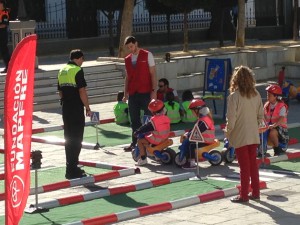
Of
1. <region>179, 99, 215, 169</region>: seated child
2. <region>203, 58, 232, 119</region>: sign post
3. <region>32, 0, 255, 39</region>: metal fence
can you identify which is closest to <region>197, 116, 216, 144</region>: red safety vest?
<region>179, 99, 215, 169</region>: seated child

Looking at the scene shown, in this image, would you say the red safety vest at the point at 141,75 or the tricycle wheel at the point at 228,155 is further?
the red safety vest at the point at 141,75

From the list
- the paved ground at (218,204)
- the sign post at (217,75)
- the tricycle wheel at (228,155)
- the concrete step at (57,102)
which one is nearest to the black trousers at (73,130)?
the paved ground at (218,204)

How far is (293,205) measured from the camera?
11.7 meters

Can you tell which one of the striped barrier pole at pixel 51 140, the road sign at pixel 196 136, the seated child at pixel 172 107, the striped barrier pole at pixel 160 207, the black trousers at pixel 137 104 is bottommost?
the striped barrier pole at pixel 160 207

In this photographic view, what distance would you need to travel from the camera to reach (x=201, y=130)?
14141 millimetres

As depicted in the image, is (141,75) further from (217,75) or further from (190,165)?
(217,75)

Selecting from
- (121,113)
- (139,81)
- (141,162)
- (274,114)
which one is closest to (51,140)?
(121,113)

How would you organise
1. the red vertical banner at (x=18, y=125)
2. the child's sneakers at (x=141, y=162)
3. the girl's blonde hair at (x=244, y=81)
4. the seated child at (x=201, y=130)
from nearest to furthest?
the red vertical banner at (x=18, y=125), the girl's blonde hair at (x=244, y=81), the seated child at (x=201, y=130), the child's sneakers at (x=141, y=162)

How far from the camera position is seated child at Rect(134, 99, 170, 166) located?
1466 centimetres

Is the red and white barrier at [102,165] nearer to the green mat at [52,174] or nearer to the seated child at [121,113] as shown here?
the green mat at [52,174]

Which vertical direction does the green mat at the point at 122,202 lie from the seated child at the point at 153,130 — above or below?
below

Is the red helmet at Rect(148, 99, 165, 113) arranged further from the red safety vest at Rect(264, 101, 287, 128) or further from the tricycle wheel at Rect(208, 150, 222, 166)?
the red safety vest at Rect(264, 101, 287, 128)

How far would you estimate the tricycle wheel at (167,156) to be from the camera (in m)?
A: 14.6

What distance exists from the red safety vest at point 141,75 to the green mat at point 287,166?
246 cm
